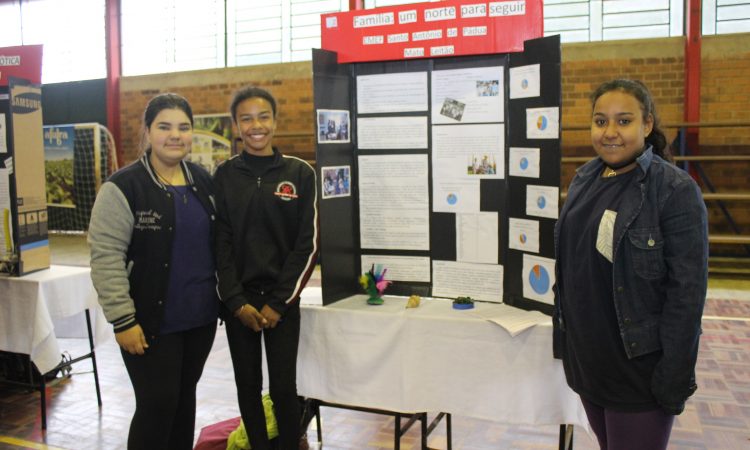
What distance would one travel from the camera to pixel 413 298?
280 centimetres

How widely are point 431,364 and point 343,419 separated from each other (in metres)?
1.06

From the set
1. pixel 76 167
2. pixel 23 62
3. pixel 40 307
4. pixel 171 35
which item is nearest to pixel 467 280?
pixel 40 307

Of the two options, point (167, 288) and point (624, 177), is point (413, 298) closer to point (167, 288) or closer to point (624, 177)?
point (167, 288)

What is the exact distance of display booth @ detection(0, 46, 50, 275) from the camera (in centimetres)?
340

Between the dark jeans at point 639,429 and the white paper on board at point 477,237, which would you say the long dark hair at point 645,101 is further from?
the white paper on board at point 477,237

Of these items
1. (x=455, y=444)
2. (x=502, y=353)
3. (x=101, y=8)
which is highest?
(x=101, y=8)

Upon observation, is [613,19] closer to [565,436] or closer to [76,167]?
[565,436]

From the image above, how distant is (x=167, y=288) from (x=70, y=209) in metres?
9.86

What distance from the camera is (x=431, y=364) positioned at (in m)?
2.64

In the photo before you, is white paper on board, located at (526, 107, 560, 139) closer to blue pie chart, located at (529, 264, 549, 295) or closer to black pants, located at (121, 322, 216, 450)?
blue pie chart, located at (529, 264, 549, 295)

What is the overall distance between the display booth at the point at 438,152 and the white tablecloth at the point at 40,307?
1602mm

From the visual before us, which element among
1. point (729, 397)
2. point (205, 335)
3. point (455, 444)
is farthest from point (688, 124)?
point (205, 335)

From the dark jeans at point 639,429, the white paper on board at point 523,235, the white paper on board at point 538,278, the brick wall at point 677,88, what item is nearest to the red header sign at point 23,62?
the white paper on board at point 523,235

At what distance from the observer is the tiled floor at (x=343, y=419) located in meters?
3.18
